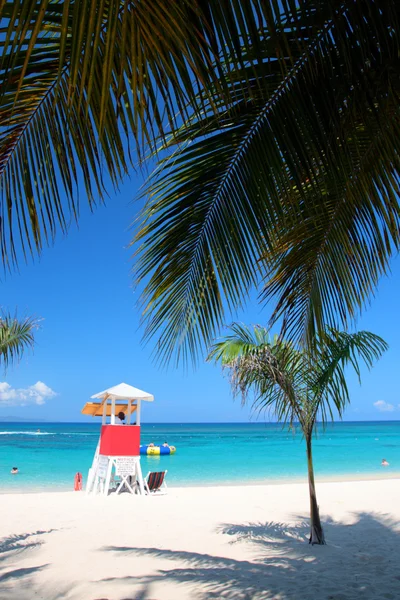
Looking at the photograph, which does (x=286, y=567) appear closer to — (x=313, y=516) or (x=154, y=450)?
(x=313, y=516)

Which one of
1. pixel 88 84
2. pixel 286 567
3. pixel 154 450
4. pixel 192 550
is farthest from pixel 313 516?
pixel 154 450

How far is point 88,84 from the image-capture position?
49.6 inches

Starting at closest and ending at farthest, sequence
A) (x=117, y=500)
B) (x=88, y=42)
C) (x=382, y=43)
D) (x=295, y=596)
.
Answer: (x=88, y=42) → (x=382, y=43) → (x=295, y=596) → (x=117, y=500)

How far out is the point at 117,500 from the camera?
11164 millimetres

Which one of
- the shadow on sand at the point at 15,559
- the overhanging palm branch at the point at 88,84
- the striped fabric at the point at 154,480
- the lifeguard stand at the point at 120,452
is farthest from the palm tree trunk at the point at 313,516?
the striped fabric at the point at 154,480

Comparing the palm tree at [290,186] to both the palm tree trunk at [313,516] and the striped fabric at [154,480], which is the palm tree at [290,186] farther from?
the striped fabric at [154,480]

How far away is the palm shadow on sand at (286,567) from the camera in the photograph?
4.50 m

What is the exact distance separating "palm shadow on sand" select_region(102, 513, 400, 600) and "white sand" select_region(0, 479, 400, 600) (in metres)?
0.01

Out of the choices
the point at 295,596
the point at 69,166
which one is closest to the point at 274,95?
the point at 69,166

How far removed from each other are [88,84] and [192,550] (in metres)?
6.51

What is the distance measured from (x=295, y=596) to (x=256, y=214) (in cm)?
372

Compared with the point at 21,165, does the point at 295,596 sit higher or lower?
lower

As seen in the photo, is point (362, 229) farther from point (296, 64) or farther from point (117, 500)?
point (117, 500)

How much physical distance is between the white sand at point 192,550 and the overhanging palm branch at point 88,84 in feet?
12.9
